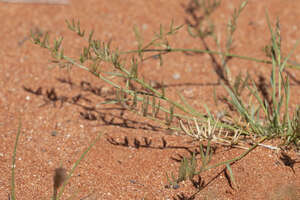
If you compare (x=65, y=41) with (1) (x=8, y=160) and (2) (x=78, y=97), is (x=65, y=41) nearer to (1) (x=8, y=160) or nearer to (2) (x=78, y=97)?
(2) (x=78, y=97)

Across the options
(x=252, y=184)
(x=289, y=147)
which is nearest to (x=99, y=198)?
(x=252, y=184)

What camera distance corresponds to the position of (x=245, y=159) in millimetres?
1758

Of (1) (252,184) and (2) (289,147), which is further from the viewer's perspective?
(2) (289,147)

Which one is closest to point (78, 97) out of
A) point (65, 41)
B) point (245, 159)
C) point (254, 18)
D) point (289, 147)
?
point (65, 41)

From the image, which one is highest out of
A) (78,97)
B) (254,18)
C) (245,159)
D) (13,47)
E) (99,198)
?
(254,18)

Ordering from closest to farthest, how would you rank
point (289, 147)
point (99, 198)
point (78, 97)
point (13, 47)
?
1. point (99, 198)
2. point (289, 147)
3. point (78, 97)
4. point (13, 47)

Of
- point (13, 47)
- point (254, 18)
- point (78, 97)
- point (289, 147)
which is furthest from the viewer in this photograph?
point (254, 18)

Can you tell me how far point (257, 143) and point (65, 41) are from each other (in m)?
1.34

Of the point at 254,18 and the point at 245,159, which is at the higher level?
the point at 254,18

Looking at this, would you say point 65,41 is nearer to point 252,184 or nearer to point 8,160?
point 8,160

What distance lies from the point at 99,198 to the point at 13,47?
123cm

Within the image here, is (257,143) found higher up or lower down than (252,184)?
higher up

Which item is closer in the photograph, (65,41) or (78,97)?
(78,97)

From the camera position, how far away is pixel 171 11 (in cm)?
278
